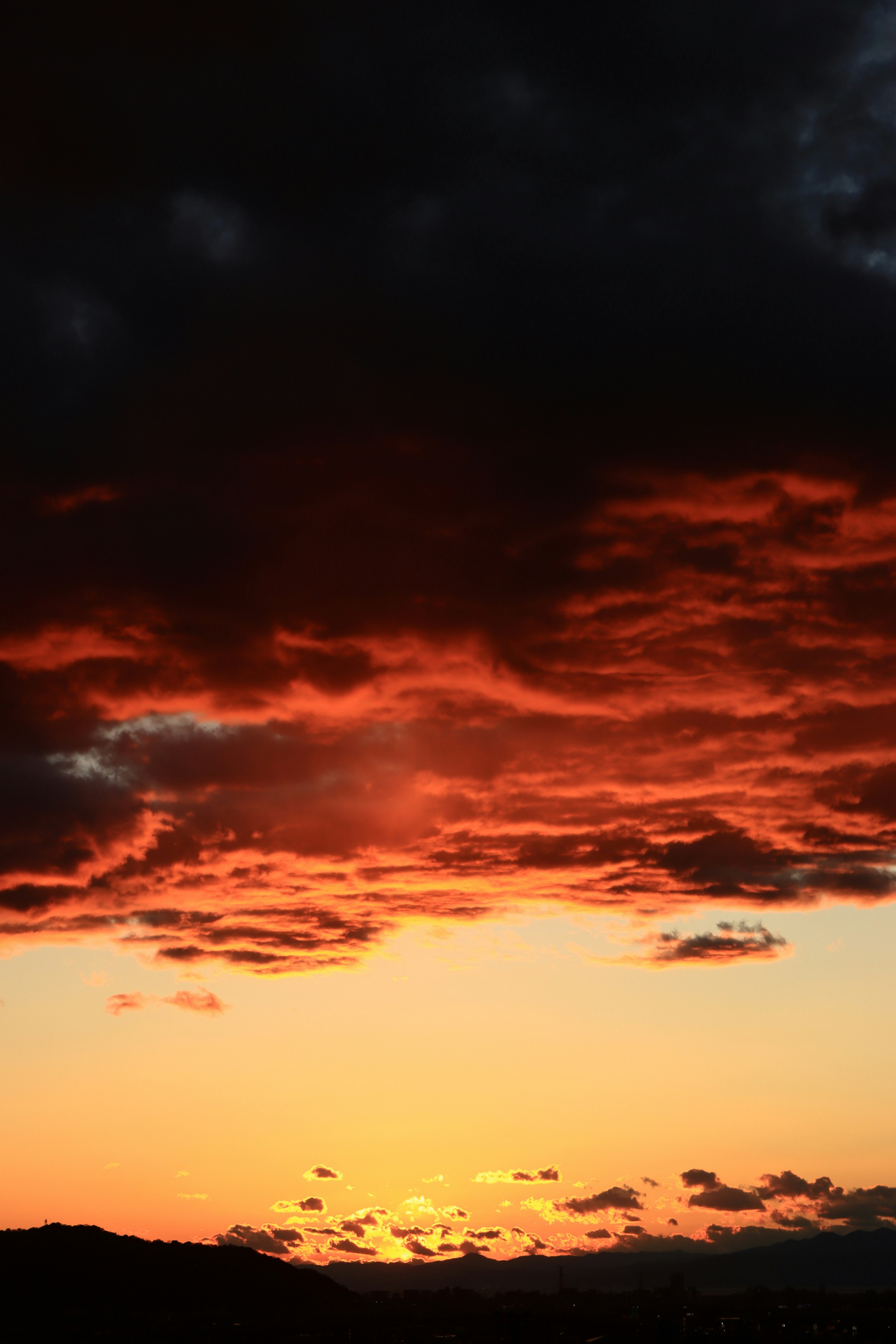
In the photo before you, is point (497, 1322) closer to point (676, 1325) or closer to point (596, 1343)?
point (676, 1325)

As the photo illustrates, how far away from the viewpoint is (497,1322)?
99812mm

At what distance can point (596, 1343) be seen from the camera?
18612 cm

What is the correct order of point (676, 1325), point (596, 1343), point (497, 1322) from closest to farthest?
point (497, 1322) → point (676, 1325) → point (596, 1343)

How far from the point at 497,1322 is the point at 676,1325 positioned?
56381 millimetres

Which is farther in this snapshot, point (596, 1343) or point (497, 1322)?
point (596, 1343)

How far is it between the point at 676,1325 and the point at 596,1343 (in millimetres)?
46234

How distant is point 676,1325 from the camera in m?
146

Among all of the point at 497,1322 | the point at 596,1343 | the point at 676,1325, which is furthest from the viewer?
the point at 596,1343

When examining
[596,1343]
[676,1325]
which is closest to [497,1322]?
[676,1325]

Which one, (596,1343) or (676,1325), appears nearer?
(676,1325)

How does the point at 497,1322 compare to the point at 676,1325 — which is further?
the point at 676,1325
